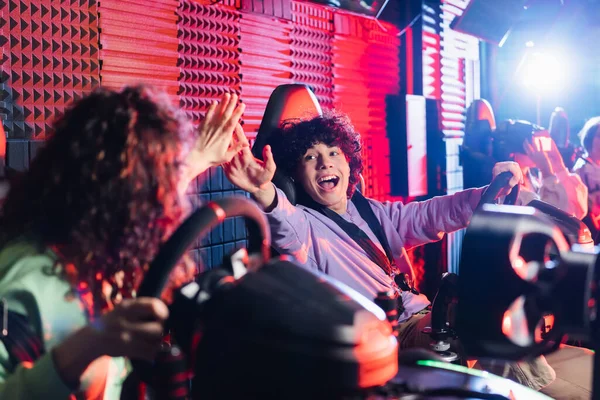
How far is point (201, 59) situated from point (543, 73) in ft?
27.6

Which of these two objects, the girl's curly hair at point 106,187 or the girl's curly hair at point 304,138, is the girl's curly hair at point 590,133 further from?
the girl's curly hair at point 106,187

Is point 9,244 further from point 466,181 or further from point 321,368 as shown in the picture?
point 466,181

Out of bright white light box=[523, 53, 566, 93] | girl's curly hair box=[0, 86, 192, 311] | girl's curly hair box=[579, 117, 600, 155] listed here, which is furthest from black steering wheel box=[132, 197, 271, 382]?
bright white light box=[523, 53, 566, 93]

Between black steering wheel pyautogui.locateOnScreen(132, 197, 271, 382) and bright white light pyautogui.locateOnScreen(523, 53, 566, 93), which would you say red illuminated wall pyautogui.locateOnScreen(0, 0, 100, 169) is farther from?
bright white light pyautogui.locateOnScreen(523, 53, 566, 93)

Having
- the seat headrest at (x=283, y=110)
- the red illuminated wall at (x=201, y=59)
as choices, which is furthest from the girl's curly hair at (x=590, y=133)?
the seat headrest at (x=283, y=110)

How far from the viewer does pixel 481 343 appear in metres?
0.83

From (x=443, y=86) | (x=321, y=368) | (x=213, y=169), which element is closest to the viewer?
(x=321, y=368)

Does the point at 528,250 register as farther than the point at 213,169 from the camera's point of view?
No

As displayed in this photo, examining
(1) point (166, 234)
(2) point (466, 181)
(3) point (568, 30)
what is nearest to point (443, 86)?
(2) point (466, 181)

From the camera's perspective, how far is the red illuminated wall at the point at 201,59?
224 centimetres

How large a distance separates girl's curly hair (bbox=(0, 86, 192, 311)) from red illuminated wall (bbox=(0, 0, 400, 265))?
1325 mm

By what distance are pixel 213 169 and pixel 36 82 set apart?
3.02 feet

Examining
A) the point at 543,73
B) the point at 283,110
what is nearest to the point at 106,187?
the point at 283,110

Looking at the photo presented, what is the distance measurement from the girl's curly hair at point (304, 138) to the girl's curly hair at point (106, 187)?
4.47ft
